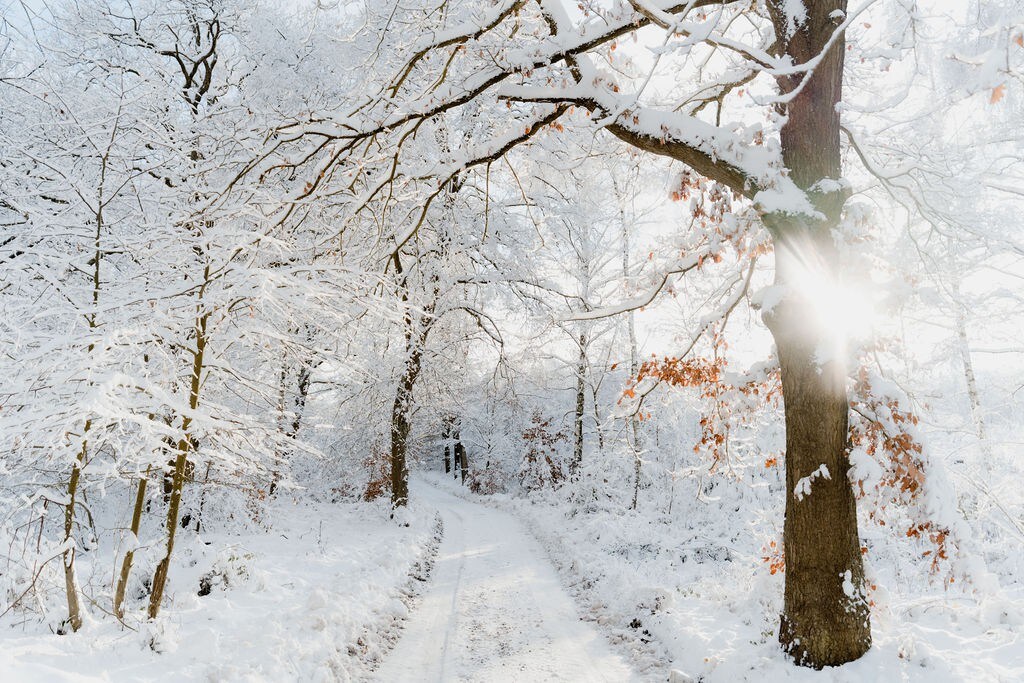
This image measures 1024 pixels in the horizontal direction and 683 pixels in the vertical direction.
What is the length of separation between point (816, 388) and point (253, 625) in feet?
20.2

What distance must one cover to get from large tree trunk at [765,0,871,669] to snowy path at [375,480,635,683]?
2.03m

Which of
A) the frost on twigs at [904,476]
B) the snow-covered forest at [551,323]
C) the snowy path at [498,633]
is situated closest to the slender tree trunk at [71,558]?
the snow-covered forest at [551,323]

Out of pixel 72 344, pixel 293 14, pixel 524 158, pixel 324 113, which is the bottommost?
pixel 72 344

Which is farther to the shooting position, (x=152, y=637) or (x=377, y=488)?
(x=377, y=488)

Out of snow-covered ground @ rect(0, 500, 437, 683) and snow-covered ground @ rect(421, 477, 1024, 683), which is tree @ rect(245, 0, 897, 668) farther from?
snow-covered ground @ rect(0, 500, 437, 683)

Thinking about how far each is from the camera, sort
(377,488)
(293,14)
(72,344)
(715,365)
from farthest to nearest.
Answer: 1. (377,488)
2. (293,14)
3. (715,365)
4. (72,344)

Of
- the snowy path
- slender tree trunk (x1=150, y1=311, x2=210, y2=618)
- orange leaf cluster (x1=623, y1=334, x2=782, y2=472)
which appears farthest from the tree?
the snowy path

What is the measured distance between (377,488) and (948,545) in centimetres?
1712

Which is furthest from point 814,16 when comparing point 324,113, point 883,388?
point 324,113

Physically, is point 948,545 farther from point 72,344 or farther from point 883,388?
point 72,344

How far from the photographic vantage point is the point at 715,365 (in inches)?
232

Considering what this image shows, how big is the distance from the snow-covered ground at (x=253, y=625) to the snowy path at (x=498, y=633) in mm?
410

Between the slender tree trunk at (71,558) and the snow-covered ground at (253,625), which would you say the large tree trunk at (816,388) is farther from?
the slender tree trunk at (71,558)

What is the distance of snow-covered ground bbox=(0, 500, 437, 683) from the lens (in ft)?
13.7
